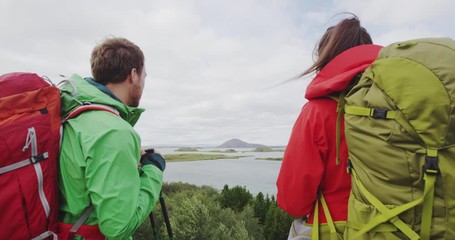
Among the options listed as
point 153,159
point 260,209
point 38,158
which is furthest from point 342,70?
point 260,209

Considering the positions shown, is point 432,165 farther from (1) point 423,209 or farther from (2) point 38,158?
(2) point 38,158

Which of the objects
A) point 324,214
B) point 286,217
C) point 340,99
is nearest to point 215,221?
point 286,217

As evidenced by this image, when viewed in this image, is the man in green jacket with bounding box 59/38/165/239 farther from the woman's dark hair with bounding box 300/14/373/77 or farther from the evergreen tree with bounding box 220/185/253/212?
the evergreen tree with bounding box 220/185/253/212

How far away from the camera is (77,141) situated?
187 centimetres

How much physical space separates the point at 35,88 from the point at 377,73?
181 centimetres

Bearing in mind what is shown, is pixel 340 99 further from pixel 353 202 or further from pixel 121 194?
pixel 121 194

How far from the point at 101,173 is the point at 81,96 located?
0.52 m

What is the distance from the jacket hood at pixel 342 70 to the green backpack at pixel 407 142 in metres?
0.15

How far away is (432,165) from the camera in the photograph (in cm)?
151

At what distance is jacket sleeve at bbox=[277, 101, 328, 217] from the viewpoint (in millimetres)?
2033

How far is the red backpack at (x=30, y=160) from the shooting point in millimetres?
1684

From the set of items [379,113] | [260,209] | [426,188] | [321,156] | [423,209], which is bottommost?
[260,209]

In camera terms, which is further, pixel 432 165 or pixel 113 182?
A: pixel 113 182

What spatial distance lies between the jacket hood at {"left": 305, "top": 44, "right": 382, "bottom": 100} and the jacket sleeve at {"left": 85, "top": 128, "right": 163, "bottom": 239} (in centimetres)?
112
